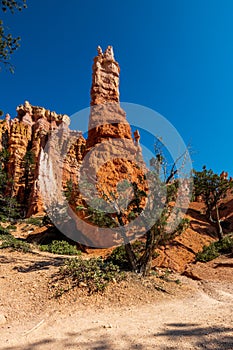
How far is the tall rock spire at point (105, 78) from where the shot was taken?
25000 mm

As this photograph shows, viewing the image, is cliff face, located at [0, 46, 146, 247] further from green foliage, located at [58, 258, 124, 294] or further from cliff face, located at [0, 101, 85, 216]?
green foliage, located at [58, 258, 124, 294]

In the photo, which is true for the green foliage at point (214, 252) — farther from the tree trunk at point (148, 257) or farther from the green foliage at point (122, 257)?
the tree trunk at point (148, 257)

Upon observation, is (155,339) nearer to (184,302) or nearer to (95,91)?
(184,302)

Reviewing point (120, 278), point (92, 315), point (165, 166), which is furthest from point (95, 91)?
point (92, 315)

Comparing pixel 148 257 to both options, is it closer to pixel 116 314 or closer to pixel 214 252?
pixel 116 314

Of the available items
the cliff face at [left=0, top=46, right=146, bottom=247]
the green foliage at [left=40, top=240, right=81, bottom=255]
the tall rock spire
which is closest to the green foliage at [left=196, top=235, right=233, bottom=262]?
the cliff face at [left=0, top=46, right=146, bottom=247]

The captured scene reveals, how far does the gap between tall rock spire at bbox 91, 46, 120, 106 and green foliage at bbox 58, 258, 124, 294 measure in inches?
787

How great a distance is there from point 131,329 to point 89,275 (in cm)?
307

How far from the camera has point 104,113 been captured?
23.8 meters

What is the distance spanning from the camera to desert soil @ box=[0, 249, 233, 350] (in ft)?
12.7

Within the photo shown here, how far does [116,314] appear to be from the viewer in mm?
5398

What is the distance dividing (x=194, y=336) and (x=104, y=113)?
875 inches

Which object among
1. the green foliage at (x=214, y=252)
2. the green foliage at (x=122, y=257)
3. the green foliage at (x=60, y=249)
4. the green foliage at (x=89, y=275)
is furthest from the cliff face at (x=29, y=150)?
the green foliage at (x=89, y=275)

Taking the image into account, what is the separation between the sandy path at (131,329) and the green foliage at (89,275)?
1151mm
